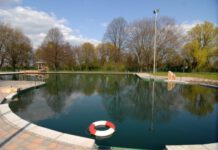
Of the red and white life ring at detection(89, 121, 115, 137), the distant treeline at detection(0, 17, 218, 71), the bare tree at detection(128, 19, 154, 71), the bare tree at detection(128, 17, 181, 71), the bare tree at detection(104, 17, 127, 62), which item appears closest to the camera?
the red and white life ring at detection(89, 121, 115, 137)

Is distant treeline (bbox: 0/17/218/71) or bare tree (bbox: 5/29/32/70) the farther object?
bare tree (bbox: 5/29/32/70)

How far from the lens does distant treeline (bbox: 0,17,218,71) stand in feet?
86.2

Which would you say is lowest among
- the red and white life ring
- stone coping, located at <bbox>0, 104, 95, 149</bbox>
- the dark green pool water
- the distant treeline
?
the dark green pool water

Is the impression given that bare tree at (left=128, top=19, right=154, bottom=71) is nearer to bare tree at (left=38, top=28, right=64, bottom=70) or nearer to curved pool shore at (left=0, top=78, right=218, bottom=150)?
bare tree at (left=38, top=28, right=64, bottom=70)

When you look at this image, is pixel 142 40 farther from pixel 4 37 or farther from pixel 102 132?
pixel 102 132

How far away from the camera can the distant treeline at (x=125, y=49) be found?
86.2 feet

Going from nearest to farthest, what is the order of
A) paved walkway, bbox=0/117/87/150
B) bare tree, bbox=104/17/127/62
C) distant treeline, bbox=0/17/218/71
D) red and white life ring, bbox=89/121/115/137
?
paved walkway, bbox=0/117/87/150, red and white life ring, bbox=89/121/115/137, distant treeline, bbox=0/17/218/71, bare tree, bbox=104/17/127/62

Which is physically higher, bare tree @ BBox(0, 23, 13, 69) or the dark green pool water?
bare tree @ BBox(0, 23, 13, 69)

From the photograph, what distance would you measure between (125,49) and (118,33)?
407cm

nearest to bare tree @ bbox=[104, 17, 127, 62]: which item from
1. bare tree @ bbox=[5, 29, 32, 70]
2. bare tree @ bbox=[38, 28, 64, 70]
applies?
bare tree @ bbox=[38, 28, 64, 70]

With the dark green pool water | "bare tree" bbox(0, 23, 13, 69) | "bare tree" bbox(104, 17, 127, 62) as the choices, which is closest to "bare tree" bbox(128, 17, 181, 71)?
"bare tree" bbox(104, 17, 127, 62)

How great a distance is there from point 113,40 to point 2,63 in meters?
22.5

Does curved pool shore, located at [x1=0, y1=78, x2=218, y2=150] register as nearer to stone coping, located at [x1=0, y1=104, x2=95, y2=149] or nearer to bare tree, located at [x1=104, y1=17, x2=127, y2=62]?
stone coping, located at [x1=0, y1=104, x2=95, y2=149]

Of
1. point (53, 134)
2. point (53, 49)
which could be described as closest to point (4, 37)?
point (53, 49)
